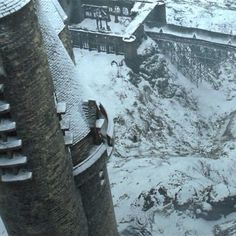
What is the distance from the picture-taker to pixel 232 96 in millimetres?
28672

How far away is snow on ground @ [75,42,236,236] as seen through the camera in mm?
19172

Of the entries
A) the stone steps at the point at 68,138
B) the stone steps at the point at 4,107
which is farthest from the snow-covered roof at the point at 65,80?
the stone steps at the point at 4,107

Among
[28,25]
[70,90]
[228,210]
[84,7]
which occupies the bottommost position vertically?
[228,210]

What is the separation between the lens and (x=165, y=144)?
25141 mm

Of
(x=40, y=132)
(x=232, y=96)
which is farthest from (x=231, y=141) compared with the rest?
(x=40, y=132)

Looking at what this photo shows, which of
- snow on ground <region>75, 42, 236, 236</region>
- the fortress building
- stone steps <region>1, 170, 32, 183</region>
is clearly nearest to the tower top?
the fortress building

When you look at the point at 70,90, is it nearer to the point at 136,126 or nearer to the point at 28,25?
the point at 28,25

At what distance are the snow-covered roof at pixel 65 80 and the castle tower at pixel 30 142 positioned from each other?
1182mm

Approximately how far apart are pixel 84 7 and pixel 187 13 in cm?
866

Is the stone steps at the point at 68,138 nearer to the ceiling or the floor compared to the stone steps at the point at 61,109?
nearer to the floor

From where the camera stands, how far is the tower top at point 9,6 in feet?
24.3

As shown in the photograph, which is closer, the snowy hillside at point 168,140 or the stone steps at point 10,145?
the stone steps at point 10,145

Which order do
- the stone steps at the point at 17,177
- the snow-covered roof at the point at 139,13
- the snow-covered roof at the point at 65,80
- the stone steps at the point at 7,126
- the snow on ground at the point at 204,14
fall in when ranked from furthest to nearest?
the snow on ground at the point at 204,14
the snow-covered roof at the point at 139,13
the snow-covered roof at the point at 65,80
the stone steps at the point at 17,177
the stone steps at the point at 7,126

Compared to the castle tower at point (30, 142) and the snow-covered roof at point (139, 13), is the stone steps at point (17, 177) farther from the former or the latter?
the snow-covered roof at point (139, 13)
